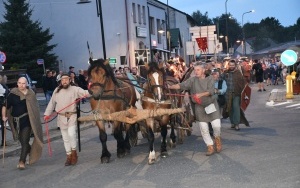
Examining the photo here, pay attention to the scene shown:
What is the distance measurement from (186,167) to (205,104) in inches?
65.4

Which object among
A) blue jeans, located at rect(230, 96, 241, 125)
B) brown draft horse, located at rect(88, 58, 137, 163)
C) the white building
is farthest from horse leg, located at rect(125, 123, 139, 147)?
the white building

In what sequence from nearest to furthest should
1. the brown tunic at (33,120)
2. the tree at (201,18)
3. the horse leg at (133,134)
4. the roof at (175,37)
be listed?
the brown tunic at (33,120)
the horse leg at (133,134)
the roof at (175,37)
the tree at (201,18)

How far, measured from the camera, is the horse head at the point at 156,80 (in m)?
10.0

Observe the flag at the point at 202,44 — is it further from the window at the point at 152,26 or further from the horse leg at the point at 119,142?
the window at the point at 152,26

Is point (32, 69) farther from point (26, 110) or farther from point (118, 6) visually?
point (26, 110)

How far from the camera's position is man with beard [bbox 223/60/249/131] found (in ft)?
46.3

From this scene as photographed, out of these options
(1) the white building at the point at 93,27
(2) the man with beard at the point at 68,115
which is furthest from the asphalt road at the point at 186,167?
(1) the white building at the point at 93,27

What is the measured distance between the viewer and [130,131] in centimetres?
1175

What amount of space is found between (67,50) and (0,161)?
120 ft

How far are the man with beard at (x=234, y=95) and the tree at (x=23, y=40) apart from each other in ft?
95.9

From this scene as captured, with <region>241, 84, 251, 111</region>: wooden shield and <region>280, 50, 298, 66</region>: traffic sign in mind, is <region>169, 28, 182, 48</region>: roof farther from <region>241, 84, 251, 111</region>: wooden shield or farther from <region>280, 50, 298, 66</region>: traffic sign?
<region>241, 84, 251, 111</region>: wooden shield

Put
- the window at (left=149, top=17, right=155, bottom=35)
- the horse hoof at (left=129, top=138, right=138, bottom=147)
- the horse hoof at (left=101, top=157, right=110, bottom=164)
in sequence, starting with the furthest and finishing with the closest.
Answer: the window at (left=149, top=17, right=155, bottom=35) → the horse hoof at (left=129, top=138, right=138, bottom=147) → the horse hoof at (left=101, top=157, right=110, bottom=164)

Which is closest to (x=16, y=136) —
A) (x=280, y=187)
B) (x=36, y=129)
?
(x=36, y=129)

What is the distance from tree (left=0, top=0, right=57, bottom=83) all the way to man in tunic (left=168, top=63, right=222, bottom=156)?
32.3 m
